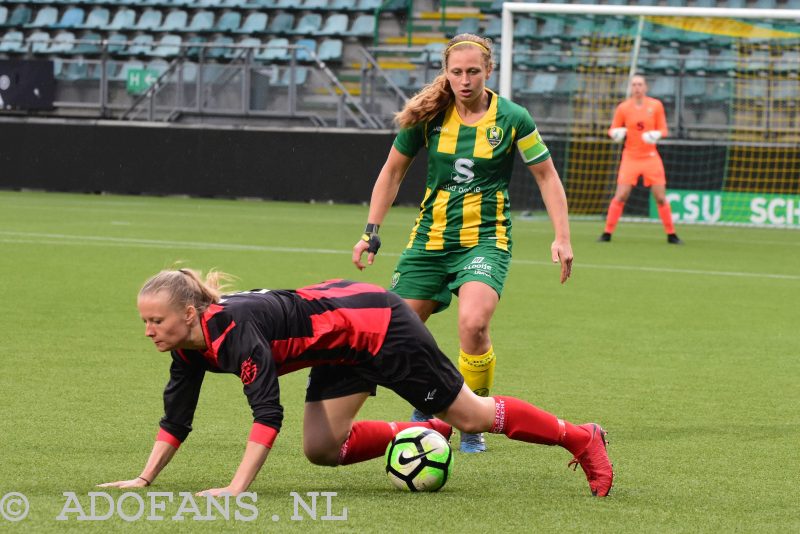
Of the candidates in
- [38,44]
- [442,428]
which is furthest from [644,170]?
[38,44]

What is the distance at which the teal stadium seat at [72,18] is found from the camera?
93.8 ft

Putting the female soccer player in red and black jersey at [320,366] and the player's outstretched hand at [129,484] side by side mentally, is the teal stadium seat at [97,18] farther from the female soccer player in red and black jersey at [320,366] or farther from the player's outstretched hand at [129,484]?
the player's outstretched hand at [129,484]

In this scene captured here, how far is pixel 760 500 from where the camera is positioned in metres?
4.93

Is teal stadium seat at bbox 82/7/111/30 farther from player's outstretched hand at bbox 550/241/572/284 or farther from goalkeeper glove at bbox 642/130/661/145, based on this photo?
player's outstretched hand at bbox 550/241/572/284

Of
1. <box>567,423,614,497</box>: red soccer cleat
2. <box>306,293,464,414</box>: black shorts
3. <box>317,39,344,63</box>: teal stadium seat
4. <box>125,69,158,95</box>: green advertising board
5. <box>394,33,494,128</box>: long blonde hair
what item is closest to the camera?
<box>306,293,464,414</box>: black shorts

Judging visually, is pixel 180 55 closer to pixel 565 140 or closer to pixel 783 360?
pixel 565 140

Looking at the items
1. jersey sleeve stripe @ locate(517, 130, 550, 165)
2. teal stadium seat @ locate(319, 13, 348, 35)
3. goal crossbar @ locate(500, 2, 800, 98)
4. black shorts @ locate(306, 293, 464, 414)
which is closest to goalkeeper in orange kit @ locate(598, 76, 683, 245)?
goal crossbar @ locate(500, 2, 800, 98)

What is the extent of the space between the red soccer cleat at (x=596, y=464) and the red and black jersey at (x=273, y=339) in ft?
2.87

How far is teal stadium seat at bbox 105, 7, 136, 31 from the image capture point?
2827cm

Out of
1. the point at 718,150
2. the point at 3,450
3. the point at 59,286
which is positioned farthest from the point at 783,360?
the point at 718,150

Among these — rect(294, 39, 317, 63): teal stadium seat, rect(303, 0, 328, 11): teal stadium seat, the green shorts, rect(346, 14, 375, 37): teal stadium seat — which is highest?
rect(303, 0, 328, 11): teal stadium seat

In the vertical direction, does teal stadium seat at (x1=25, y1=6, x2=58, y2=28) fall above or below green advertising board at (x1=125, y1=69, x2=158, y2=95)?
above

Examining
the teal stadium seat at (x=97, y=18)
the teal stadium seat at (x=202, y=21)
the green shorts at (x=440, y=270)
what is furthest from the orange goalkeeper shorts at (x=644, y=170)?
the teal stadium seat at (x=97, y=18)

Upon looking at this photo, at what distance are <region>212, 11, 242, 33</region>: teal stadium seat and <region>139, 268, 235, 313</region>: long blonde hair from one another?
2347 centimetres
